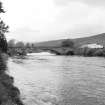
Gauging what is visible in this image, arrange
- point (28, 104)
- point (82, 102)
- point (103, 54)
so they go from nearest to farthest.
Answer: point (28, 104), point (82, 102), point (103, 54)

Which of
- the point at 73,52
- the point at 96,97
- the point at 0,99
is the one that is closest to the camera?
the point at 0,99

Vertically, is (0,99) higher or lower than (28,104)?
higher

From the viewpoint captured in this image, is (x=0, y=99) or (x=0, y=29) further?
(x=0, y=29)

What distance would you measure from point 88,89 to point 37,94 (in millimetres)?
6756

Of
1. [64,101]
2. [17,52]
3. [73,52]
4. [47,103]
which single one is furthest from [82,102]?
[17,52]

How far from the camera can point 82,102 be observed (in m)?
18.6

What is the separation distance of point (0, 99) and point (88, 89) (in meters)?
13.7

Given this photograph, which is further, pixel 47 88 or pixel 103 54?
pixel 103 54

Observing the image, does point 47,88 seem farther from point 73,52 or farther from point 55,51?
point 55,51

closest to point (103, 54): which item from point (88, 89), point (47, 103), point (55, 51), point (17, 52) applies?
point (55, 51)

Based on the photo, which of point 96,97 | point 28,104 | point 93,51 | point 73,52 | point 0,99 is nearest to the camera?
point 0,99

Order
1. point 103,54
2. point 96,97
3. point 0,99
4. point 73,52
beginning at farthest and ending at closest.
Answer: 1. point 73,52
2. point 103,54
3. point 96,97
4. point 0,99

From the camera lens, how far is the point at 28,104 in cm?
1714

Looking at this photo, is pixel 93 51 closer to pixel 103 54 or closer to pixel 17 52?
pixel 103 54
